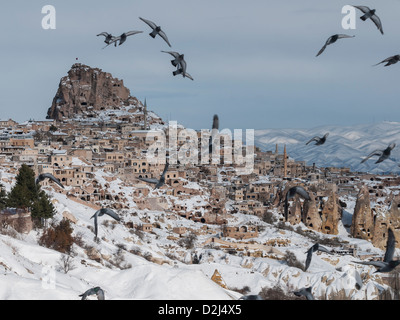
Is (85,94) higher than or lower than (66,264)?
higher

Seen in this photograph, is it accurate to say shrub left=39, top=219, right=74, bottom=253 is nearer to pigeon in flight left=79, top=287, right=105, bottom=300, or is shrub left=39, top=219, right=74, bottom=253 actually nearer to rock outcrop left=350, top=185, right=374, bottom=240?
pigeon in flight left=79, top=287, right=105, bottom=300

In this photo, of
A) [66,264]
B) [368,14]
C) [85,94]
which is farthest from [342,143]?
[368,14]

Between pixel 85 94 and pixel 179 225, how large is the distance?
71.0m

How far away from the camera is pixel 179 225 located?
5903 cm

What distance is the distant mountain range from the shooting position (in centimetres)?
8581

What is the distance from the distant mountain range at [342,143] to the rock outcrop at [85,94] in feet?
99.1

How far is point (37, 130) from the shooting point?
A: 4050 inches

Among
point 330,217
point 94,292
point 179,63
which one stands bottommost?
point 330,217

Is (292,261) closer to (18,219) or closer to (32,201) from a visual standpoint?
(32,201)

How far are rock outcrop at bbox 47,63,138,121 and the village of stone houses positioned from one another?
9.10 meters

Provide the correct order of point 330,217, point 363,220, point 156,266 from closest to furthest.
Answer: point 156,266
point 363,220
point 330,217

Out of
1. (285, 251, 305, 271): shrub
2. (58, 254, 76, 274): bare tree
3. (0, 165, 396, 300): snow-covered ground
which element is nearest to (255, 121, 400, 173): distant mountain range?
(0, 165, 396, 300): snow-covered ground

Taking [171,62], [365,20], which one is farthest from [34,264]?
[365,20]

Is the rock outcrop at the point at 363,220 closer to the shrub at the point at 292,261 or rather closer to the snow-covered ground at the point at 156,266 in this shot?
the snow-covered ground at the point at 156,266
